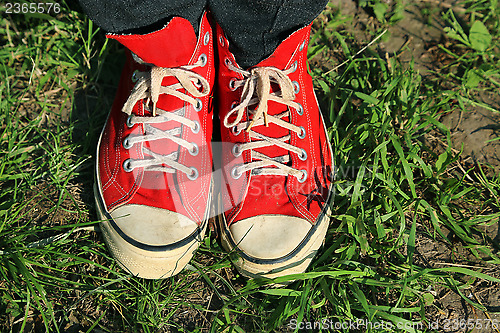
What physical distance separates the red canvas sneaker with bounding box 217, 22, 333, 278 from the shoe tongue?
0.17 metres

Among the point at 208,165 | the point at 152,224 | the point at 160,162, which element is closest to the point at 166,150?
the point at 160,162

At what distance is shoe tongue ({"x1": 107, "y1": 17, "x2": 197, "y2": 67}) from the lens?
51.2 inches

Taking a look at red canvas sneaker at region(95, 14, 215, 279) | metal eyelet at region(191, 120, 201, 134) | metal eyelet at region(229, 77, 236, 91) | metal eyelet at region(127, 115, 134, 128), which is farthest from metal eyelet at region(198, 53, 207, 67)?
metal eyelet at region(127, 115, 134, 128)

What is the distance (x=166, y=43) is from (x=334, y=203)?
0.88 metres

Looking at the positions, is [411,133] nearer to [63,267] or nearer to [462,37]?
[462,37]

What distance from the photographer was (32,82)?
1.98 metres

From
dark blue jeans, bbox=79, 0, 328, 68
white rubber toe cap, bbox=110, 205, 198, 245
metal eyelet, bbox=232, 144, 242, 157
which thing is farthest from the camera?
metal eyelet, bbox=232, 144, 242, 157

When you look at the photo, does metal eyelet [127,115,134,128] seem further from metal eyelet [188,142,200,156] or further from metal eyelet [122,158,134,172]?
metal eyelet [188,142,200,156]

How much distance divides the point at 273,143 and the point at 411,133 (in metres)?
0.69

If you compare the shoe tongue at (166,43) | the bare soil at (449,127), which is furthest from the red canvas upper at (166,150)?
the bare soil at (449,127)

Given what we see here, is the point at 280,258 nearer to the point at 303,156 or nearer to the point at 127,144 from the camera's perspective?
the point at 303,156

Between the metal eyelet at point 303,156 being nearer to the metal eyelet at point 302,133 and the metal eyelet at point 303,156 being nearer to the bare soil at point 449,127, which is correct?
the metal eyelet at point 302,133

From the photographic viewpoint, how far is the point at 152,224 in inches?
57.0

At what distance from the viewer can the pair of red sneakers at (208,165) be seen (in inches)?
57.4
